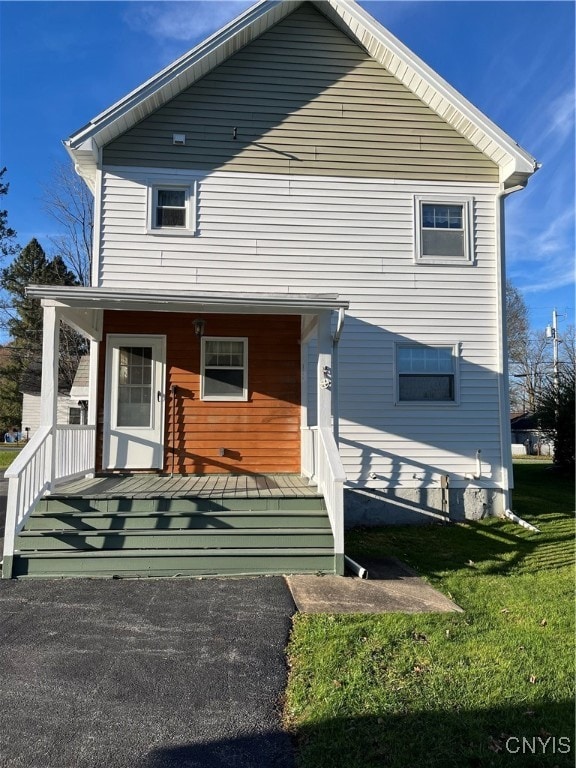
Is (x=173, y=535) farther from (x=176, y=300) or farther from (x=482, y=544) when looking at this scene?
(x=482, y=544)

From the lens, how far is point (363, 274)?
864 centimetres

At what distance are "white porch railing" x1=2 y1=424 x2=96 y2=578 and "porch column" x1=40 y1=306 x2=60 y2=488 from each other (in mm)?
13

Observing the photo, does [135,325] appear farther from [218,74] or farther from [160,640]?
[160,640]

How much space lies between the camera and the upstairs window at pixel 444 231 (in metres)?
8.83

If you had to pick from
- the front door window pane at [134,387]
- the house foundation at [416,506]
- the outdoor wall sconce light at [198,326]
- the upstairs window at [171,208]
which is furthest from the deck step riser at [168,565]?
the upstairs window at [171,208]

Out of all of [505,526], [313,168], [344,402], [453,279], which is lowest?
[505,526]

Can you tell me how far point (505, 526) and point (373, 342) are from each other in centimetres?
350

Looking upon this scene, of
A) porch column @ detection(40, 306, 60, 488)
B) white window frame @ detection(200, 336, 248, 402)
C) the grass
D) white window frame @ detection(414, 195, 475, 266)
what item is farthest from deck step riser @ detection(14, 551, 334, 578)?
white window frame @ detection(414, 195, 475, 266)

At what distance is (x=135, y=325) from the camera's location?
8203 millimetres

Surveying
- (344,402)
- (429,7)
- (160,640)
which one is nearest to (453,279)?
(344,402)

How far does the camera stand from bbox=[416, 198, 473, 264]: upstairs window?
883 centimetres

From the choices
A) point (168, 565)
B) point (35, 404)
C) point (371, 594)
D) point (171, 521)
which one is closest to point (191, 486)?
point (171, 521)

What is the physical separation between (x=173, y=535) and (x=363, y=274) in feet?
16.8

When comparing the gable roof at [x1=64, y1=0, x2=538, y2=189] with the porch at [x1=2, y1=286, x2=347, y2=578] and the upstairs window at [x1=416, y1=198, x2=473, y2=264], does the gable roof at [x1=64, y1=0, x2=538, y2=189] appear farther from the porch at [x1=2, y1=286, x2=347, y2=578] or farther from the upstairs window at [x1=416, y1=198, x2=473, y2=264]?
the porch at [x1=2, y1=286, x2=347, y2=578]
